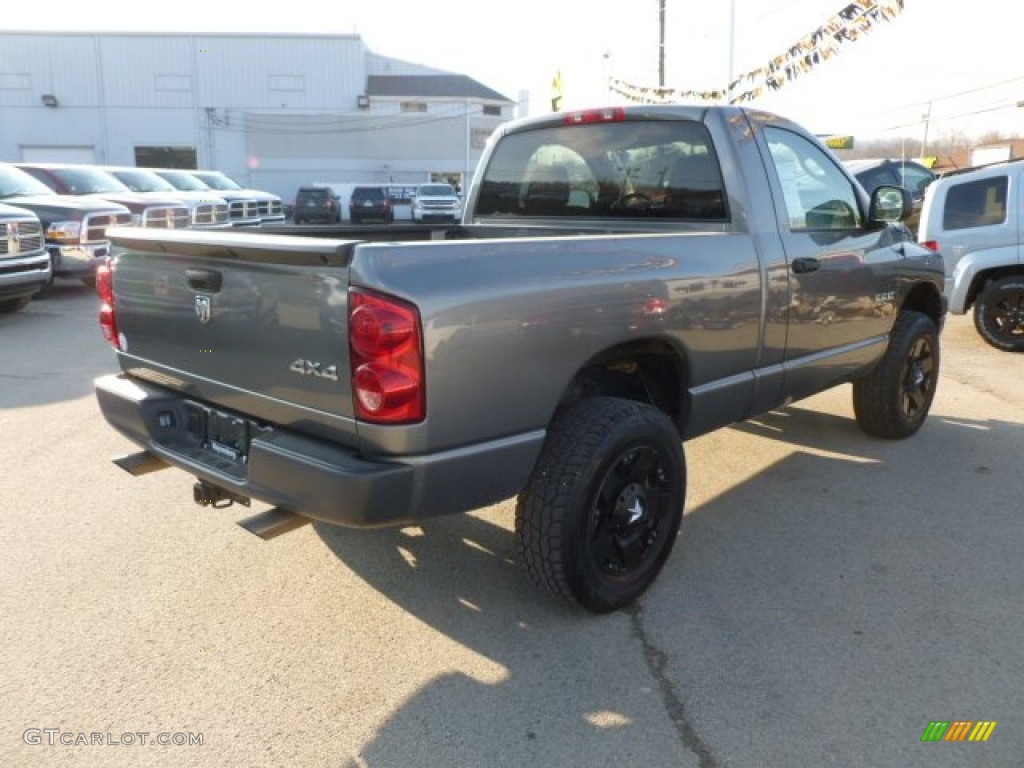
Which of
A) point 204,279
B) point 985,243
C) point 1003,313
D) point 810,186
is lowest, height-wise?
point 1003,313

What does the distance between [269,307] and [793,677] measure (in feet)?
7.02

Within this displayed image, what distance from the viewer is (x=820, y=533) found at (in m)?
3.88

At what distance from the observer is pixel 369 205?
31.7 metres

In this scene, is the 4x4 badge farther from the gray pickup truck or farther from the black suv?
the black suv

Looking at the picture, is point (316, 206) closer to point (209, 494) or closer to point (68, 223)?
point (68, 223)

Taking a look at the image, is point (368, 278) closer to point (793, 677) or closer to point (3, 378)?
point (793, 677)

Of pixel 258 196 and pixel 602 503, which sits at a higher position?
pixel 258 196

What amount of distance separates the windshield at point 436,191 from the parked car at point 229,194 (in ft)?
41.0

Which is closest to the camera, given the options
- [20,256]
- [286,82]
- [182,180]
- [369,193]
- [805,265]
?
[805,265]

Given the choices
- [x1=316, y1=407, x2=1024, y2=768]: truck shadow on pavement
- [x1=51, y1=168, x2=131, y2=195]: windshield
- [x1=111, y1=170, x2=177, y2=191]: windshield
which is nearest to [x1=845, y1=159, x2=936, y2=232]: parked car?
[x1=316, y1=407, x2=1024, y2=768]: truck shadow on pavement

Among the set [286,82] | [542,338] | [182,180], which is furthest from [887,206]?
[286,82]

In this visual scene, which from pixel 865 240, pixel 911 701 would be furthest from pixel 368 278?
pixel 865 240

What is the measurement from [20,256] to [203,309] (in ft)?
26.4

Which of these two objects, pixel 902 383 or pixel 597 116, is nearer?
pixel 597 116
